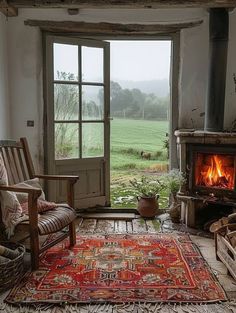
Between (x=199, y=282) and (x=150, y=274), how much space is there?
356mm

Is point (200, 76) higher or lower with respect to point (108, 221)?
higher

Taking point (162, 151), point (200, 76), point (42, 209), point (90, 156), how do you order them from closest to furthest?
point (42, 209)
point (200, 76)
point (90, 156)
point (162, 151)

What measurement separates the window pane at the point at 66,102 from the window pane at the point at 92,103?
9 centimetres

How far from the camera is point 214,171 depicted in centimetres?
362

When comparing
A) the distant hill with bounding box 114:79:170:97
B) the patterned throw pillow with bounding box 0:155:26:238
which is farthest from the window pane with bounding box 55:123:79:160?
the distant hill with bounding box 114:79:170:97

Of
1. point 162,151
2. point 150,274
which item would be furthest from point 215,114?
point 162,151

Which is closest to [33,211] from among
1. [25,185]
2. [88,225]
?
[25,185]

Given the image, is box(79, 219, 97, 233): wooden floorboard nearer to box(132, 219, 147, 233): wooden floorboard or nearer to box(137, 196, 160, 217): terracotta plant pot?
box(132, 219, 147, 233): wooden floorboard

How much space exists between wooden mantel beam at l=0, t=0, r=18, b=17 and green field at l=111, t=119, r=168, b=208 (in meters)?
3.78

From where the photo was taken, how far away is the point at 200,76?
3902 mm

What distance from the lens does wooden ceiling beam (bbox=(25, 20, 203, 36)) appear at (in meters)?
3.83

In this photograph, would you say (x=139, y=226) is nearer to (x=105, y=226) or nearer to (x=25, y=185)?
(x=105, y=226)

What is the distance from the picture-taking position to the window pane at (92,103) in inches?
161

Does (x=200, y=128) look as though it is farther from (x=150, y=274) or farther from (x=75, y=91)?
(x=150, y=274)
